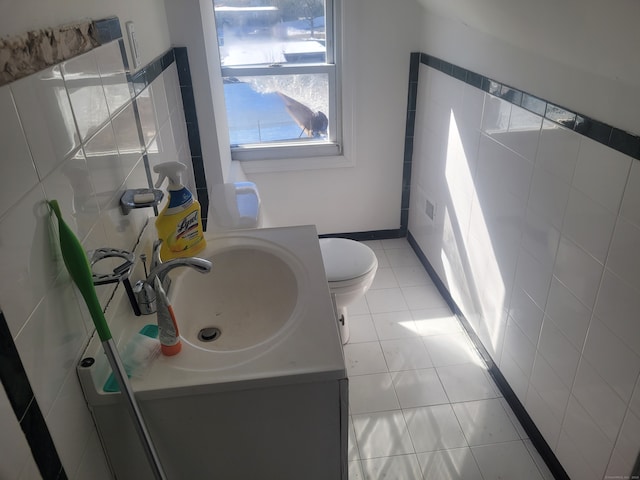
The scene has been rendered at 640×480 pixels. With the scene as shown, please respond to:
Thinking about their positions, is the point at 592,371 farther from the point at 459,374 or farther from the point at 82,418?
the point at 82,418

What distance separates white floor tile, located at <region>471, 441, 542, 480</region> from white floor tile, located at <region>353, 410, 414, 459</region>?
0.76 feet

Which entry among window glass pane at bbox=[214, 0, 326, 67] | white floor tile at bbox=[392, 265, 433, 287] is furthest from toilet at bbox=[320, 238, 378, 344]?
window glass pane at bbox=[214, 0, 326, 67]

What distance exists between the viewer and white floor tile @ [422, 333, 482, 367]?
1.99m

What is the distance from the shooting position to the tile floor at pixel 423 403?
158cm

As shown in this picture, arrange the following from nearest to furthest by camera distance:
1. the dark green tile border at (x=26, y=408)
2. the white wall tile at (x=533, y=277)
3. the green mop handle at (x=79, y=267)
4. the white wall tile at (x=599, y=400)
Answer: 1. the dark green tile border at (x=26, y=408)
2. the green mop handle at (x=79, y=267)
3. the white wall tile at (x=599, y=400)
4. the white wall tile at (x=533, y=277)

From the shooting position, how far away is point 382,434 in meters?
1.69

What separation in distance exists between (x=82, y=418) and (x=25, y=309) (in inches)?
10.8

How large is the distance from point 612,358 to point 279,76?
197cm

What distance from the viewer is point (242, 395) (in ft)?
2.97

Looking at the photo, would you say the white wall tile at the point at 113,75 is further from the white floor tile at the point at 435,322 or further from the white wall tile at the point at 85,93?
the white floor tile at the point at 435,322

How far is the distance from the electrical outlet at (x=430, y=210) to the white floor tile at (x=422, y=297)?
356 mm

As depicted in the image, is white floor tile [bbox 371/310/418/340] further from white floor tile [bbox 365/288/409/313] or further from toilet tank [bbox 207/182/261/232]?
toilet tank [bbox 207/182/261/232]

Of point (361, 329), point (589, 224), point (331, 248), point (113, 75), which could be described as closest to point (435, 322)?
point (361, 329)

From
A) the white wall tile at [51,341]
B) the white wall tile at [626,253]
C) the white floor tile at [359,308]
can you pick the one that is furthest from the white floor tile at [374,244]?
the white wall tile at [51,341]
